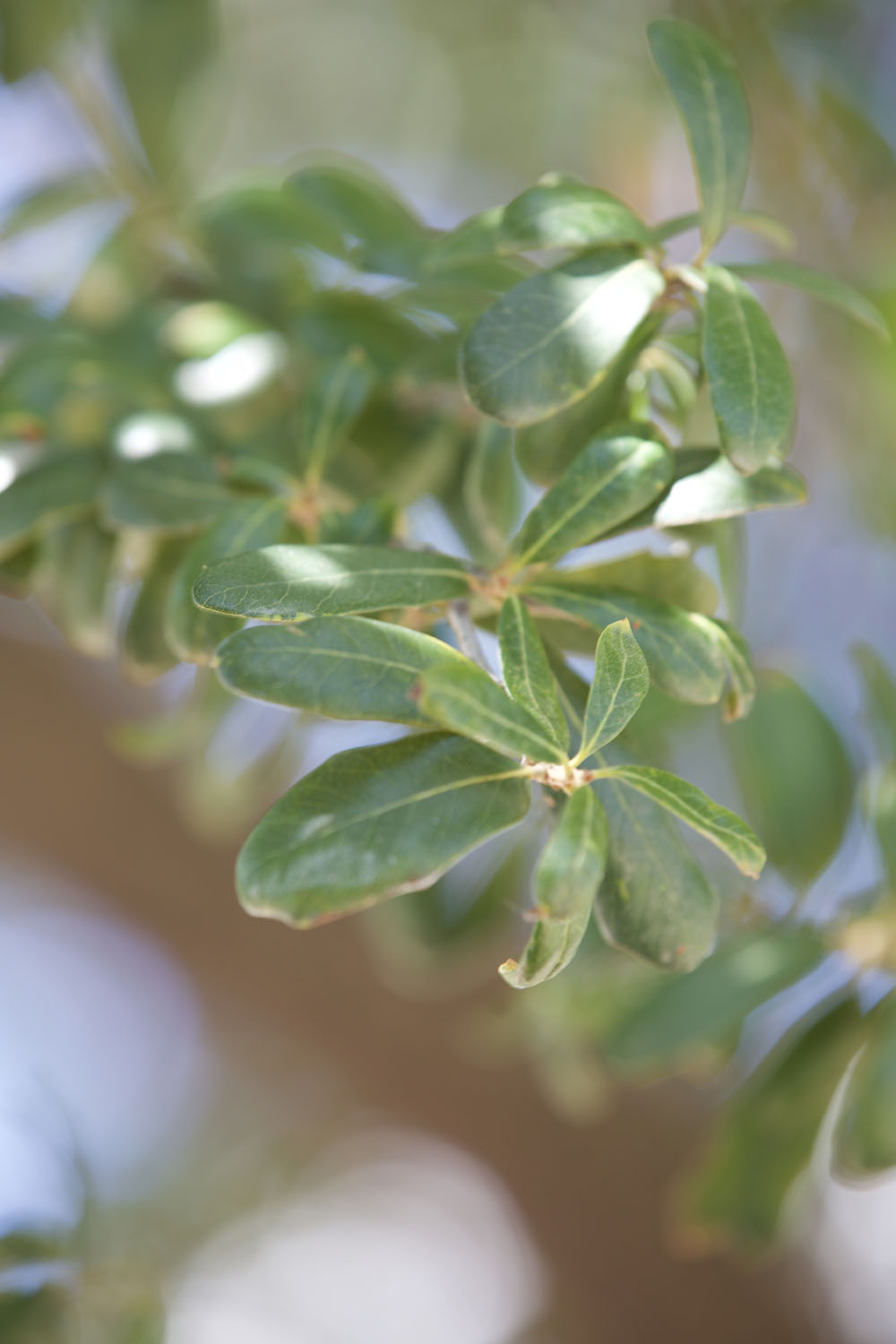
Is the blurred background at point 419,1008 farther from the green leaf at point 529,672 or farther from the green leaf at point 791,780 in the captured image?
the green leaf at point 529,672

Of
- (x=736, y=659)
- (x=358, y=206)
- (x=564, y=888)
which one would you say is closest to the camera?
(x=564, y=888)

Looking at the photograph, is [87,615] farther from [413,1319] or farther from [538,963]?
[413,1319]

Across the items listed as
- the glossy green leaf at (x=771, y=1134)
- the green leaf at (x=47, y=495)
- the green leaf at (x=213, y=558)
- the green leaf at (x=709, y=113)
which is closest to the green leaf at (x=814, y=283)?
the green leaf at (x=709, y=113)

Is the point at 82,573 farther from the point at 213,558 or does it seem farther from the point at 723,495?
the point at 723,495

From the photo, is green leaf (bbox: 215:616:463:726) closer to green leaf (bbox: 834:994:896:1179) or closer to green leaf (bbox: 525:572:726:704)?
green leaf (bbox: 525:572:726:704)

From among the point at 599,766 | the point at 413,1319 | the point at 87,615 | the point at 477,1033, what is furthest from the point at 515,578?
the point at 413,1319

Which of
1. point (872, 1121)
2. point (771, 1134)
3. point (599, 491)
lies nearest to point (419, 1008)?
point (771, 1134)
